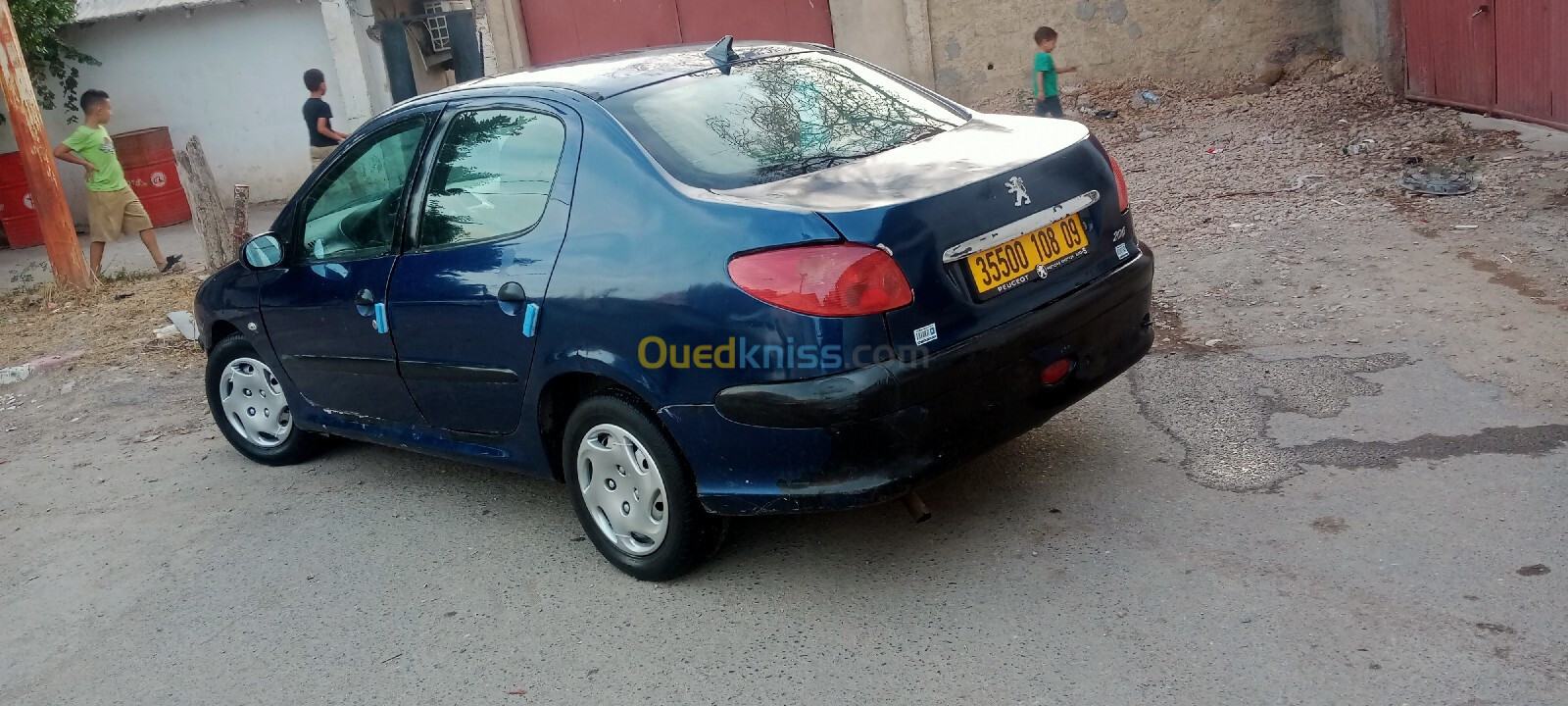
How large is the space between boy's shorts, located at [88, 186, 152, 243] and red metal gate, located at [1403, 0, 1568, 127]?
1042 centimetres

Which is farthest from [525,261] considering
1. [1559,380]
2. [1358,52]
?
[1358,52]

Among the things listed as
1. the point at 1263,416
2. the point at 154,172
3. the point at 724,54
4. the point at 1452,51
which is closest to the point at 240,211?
the point at 724,54

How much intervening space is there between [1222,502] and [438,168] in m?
2.88

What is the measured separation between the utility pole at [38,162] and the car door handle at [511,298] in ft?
24.9

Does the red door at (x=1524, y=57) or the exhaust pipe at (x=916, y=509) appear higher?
the red door at (x=1524, y=57)

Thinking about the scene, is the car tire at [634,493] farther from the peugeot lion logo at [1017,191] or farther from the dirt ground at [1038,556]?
the peugeot lion logo at [1017,191]

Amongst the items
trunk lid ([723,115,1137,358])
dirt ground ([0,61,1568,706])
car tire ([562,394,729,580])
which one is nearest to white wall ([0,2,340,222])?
dirt ground ([0,61,1568,706])

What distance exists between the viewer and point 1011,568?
3746 mm

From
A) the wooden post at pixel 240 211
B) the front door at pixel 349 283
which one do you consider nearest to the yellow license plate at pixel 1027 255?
the front door at pixel 349 283

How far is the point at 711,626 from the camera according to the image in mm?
3678

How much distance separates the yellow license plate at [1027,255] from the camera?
11.5ft

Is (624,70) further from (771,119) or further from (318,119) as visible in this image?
(318,119)

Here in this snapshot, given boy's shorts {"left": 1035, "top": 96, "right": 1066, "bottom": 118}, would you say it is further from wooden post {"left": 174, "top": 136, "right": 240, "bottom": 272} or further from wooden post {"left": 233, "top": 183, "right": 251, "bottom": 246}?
wooden post {"left": 174, "top": 136, "right": 240, "bottom": 272}

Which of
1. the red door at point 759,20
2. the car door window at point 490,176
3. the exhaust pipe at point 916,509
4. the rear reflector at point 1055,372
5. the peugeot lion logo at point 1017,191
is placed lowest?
the exhaust pipe at point 916,509
